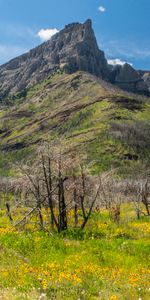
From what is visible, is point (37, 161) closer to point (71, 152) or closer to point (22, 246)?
point (71, 152)

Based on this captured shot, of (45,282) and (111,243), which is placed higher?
(45,282)

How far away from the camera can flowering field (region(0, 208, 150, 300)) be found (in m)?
10.4

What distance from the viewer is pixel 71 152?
80.0ft

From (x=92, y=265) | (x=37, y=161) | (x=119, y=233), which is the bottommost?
(x=119, y=233)

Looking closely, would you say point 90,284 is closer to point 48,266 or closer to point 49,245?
point 48,266

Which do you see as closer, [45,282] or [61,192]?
[45,282]

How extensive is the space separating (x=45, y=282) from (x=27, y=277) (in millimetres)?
780

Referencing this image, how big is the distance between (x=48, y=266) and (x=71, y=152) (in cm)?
1202

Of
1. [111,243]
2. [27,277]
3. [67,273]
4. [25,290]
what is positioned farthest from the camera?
[111,243]

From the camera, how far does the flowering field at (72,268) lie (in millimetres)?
10375

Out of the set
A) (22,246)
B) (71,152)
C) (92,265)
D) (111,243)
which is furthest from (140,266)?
(71,152)

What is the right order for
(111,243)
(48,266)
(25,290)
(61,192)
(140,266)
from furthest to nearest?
(61,192)
(111,243)
(140,266)
(48,266)
(25,290)

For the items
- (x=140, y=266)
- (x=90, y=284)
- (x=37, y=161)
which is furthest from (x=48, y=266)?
(x=37, y=161)

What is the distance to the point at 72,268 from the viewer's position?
513 inches
